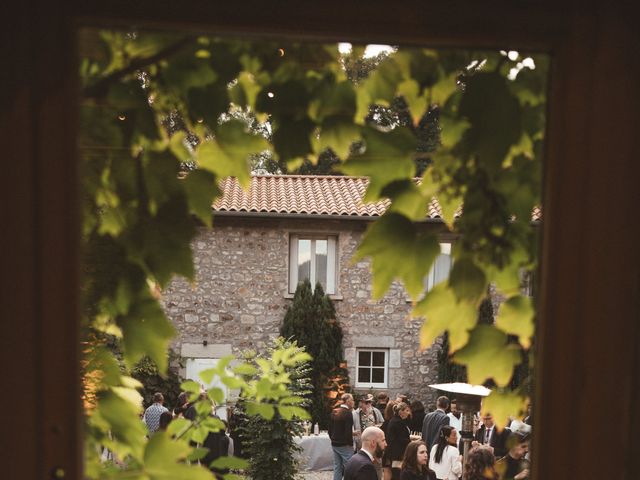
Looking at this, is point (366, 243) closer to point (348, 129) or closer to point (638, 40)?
point (348, 129)

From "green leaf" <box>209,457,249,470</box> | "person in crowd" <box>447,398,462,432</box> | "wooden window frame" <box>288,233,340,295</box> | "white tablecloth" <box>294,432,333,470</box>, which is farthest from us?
"wooden window frame" <box>288,233,340,295</box>

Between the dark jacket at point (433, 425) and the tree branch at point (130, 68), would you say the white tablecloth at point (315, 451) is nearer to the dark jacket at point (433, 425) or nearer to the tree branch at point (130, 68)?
the dark jacket at point (433, 425)

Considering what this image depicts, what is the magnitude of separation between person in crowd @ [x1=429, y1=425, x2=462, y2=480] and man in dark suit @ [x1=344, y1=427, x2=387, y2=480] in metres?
0.42

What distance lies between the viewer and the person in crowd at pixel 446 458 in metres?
4.08

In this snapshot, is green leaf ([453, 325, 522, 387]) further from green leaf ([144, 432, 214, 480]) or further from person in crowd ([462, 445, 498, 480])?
person in crowd ([462, 445, 498, 480])

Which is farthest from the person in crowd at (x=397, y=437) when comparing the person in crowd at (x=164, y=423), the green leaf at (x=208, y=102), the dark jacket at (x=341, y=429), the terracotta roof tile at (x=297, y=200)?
the green leaf at (x=208, y=102)

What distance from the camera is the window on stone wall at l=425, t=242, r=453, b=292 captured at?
34.1 inches

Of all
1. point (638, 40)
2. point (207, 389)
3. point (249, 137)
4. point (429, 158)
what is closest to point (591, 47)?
point (638, 40)

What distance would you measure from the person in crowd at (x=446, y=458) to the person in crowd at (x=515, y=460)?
3.23m

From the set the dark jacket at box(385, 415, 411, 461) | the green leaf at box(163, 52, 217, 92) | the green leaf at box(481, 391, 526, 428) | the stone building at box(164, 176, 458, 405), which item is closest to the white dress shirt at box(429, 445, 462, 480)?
the dark jacket at box(385, 415, 411, 461)

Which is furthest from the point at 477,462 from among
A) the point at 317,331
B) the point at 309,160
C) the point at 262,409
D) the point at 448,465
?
the point at 317,331

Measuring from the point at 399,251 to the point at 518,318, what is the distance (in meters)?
0.21

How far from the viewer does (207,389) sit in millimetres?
1329

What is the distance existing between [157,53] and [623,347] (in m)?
0.73
